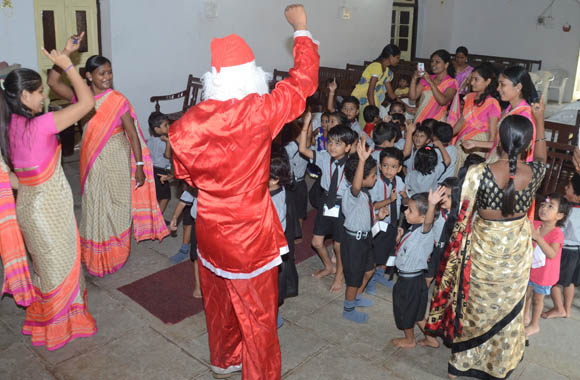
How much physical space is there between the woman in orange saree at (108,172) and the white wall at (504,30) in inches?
412

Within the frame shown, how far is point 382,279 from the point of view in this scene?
4.02 meters

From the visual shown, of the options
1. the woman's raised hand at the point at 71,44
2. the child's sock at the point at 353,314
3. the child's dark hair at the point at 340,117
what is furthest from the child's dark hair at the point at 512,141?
the woman's raised hand at the point at 71,44

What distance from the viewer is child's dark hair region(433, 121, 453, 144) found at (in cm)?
443

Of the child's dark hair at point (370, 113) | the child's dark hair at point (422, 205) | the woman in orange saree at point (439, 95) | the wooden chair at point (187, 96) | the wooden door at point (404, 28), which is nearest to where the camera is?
the child's dark hair at point (422, 205)

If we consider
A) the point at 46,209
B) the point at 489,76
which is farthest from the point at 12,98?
the point at 489,76

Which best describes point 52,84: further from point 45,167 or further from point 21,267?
point 21,267

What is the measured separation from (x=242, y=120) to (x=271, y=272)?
773mm

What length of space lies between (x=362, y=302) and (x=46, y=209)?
2.06 meters

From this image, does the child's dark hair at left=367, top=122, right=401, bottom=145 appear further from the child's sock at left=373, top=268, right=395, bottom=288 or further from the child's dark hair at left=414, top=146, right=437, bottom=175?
the child's sock at left=373, top=268, right=395, bottom=288

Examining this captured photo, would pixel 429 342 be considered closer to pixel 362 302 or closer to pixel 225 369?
pixel 362 302

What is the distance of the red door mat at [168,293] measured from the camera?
11.8 feet

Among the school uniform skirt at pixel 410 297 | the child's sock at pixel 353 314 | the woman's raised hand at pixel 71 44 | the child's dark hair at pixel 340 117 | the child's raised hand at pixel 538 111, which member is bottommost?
the child's sock at pixel 353 314

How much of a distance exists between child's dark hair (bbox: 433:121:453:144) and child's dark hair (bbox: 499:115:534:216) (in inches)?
74.0

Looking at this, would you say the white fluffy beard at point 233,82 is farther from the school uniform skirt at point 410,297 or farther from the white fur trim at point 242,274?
the school uniform skirt at point 410,297
